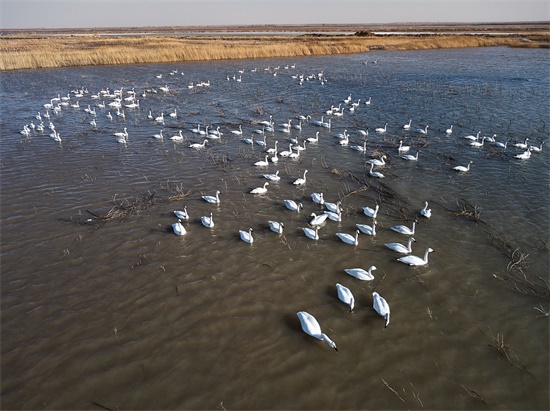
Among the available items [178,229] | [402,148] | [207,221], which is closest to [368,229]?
[207,221]

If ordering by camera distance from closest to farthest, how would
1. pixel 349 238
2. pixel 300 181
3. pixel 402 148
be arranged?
pixel 349 238, pixel 300 181, pixel 402 148

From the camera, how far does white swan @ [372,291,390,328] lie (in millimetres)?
8087

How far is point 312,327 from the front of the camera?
25.3 ft

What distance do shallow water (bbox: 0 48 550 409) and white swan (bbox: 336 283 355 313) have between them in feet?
0.86

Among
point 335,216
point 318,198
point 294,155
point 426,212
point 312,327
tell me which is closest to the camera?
point 312,327

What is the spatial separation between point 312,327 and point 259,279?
230 centimetres

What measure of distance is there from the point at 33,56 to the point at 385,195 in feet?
159

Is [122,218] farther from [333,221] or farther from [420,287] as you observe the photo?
[420,287]

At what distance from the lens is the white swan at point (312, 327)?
7.46 m

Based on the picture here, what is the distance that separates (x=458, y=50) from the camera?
197 feet

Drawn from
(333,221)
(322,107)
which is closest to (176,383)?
(333,221)

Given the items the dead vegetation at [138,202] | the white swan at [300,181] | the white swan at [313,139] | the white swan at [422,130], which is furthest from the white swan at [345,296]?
the white swan at [422,130]

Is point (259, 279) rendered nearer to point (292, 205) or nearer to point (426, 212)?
point (292, 205)

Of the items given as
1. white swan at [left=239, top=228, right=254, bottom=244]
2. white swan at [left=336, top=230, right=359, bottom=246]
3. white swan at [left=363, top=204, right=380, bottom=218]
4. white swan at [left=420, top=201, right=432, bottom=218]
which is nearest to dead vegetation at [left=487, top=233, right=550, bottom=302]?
white swan at [left=420, top=201, right=432, bottom=218]
